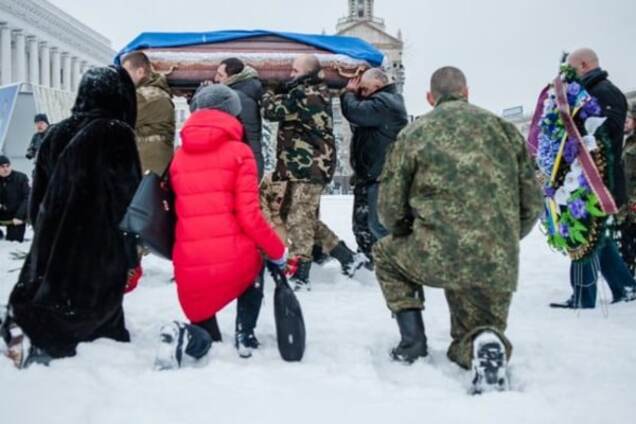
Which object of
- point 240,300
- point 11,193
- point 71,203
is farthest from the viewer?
point 11,193

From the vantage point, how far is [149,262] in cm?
698

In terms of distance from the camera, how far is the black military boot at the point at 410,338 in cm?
332

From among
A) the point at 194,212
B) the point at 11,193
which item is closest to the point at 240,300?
the point at 194,212

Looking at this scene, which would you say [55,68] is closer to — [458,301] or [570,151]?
[570,151]

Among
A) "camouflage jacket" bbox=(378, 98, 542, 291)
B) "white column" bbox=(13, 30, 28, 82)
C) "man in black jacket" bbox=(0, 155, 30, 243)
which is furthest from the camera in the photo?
"white column" bbox=(13, 30, 28, 82)

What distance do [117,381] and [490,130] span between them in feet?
7.24

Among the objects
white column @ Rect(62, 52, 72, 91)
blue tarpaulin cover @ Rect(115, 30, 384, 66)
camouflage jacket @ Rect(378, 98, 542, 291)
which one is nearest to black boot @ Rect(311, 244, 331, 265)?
blue tarpaulin cover @ Rect(115, 30, 384, 66)

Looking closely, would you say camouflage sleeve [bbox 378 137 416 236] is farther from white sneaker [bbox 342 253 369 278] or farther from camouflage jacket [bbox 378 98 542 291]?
white sneaker [bbox 342 253 369 278]

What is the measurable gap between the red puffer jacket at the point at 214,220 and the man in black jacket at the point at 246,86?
1.73 m

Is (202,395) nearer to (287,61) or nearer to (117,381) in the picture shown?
(117,381)

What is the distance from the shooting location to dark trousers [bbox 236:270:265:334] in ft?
11.6

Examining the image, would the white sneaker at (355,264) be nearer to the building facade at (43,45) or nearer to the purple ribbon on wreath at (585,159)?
the purple ribbon on wreath at (585,159)

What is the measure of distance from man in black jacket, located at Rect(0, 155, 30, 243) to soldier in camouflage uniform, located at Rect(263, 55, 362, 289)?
638 centimetres

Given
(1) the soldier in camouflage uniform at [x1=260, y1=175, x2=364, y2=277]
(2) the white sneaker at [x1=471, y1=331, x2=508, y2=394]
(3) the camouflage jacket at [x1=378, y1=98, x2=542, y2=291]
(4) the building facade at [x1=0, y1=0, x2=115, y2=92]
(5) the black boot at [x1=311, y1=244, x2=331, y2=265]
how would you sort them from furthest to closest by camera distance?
(4) the building facade at [x1=0, y1=0, x2=115, y2=92] → (5) the black boot at [x1=311, y1=244, x2=331, y2=265] → (1) the soldier in camouflage uniform at [x1=260, y1=175, x2=364, y2=277] → (3) the camouflage jacket at [x1=378, y1=98, x2=542, y2=291] → (2) the white sneaker at [x1=471, y1=331, x2=508, y2=394]
